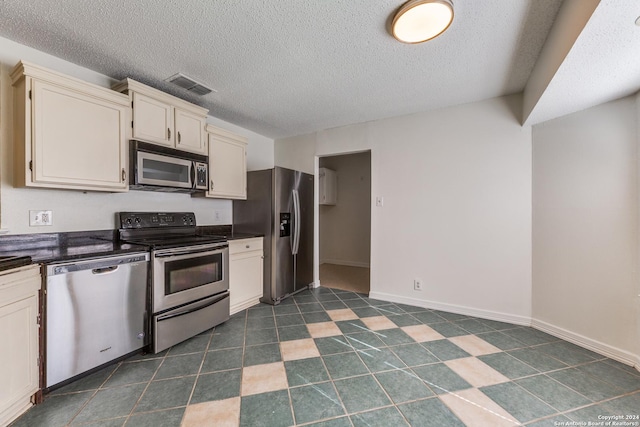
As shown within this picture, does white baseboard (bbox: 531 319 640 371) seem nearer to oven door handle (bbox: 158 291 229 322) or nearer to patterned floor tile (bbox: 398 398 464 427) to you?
patterned floor tile (bbox: 398 398 464 427)

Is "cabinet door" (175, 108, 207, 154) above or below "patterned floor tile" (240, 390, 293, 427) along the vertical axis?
above

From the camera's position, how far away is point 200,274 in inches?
94.7

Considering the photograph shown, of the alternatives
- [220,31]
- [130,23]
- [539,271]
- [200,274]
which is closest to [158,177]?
A: [200,274]

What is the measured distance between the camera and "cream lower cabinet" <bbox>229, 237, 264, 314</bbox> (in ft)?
9.32

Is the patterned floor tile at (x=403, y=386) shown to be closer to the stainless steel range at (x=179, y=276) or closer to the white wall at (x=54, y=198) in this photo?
the stainless steel range at (x=179, y=276)

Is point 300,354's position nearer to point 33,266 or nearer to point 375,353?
point 375,353

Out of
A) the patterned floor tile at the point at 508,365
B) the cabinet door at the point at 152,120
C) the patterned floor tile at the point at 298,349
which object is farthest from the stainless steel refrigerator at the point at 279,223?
the patterned floor tile at the point at 508,365

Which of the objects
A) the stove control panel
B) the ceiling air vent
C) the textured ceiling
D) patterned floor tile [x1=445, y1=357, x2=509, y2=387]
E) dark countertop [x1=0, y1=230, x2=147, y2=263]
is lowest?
patterned floor tile [x1=445, y1=357, x2=509, y2=387]

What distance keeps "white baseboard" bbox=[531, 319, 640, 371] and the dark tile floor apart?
80 millimetres

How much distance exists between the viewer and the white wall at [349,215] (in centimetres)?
550

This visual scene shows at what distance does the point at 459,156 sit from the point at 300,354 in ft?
8.79

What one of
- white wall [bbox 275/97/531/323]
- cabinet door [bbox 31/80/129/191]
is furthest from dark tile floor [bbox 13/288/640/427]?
cabinet door [bbox 31/80/129/191]

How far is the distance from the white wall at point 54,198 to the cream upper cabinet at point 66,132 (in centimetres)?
7

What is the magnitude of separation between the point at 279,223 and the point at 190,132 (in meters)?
1.44
